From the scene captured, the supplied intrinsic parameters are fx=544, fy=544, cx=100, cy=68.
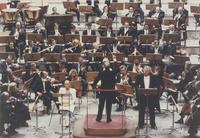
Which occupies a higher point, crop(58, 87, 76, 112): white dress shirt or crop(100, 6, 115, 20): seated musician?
crop(100, 6, 115, 20): seated musician

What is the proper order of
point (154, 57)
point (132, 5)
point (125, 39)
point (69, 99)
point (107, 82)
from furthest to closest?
1. point (132, 5)
2. point (125, 39)
3. point (154, 57)
4. point (69, 99)
5. point (107, 82)

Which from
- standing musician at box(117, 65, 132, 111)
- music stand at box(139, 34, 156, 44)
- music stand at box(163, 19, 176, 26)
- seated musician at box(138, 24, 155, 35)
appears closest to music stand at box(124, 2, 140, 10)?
music stand at box(163, 19, 176, 26)

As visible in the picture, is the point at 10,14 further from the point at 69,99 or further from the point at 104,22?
the point at 69,99

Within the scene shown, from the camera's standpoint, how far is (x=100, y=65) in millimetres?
15898

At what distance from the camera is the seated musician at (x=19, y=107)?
1335cm

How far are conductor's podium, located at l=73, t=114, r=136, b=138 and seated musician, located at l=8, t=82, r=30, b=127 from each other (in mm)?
1359

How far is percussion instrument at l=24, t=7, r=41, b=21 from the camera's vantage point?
19109mm

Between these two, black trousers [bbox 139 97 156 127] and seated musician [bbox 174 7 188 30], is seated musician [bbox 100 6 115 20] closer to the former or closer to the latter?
seated musician [bbox 174 7 188 30]

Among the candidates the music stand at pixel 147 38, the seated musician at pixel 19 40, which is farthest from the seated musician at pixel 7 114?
the music stand at pixel 147 38

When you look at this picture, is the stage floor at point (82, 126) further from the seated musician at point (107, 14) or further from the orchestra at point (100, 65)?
the seated musician at point (107, 14)

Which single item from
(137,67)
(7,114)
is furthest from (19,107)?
(137,67)

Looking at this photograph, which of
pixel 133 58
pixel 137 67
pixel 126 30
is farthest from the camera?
pixel 126 30

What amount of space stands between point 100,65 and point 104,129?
366cm

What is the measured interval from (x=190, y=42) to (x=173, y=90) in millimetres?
6106
